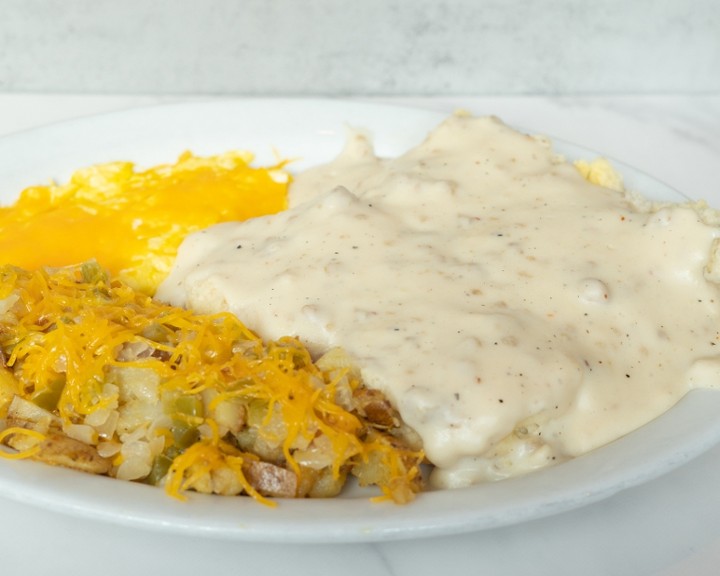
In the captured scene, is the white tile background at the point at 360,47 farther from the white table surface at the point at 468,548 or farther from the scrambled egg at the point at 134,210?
the white table surface at the point at 468,548

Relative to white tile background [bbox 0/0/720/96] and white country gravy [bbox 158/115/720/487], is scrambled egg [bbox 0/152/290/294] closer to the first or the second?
white country gravy [bbox 158/115/720/487]

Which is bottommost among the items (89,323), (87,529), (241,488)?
(87,529)

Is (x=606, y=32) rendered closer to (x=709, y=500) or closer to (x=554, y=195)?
(x=554, y=195)

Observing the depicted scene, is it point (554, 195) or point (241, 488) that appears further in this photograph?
point (554, 195)

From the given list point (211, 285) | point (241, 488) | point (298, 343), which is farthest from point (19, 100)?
point (241, 488)

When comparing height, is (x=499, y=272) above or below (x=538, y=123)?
above

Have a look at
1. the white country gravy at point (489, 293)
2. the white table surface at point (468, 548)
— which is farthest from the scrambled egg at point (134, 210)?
the white table surface at point (468, 548)

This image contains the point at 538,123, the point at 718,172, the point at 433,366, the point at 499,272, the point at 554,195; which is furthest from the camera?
the point at 538,123
